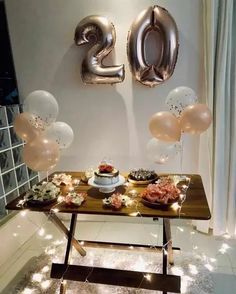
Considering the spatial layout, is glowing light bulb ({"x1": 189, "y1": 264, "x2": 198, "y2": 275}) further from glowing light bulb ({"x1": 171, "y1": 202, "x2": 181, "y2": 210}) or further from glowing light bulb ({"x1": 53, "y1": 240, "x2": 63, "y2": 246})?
glowing light bulb ({"x1": 53, "y1": 240, "x2": 63, "y2": 246})

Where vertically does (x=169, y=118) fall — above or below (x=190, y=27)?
below

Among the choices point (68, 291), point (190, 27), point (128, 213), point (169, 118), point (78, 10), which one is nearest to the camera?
point (128, 213)

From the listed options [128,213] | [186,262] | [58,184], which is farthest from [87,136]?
[186,262]

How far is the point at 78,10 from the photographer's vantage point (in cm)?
238

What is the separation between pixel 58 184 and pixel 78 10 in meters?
1.62

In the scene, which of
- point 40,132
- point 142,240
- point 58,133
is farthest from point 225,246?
point 40,132

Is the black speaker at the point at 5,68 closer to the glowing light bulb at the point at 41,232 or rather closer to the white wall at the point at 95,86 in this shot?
the white wall at the point at 95,86

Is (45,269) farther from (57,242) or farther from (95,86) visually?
(95,86)

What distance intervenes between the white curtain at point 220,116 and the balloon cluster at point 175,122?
0.44m

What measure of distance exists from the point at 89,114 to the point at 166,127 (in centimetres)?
109

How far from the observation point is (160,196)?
63.0 inches

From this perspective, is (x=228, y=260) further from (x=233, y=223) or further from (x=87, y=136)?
(x=87, y=136)

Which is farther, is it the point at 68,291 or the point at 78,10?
the point at 78,10

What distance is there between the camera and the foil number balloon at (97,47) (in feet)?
7.38
